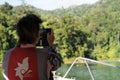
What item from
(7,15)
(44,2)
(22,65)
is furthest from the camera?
(44,2)

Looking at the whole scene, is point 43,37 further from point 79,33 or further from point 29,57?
point 79,33

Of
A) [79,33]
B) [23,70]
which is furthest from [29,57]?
[79,33]

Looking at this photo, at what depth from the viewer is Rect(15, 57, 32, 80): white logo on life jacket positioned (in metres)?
0.87

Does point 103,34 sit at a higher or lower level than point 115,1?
lower

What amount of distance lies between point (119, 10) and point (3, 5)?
967cm

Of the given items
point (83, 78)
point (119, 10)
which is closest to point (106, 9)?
point (119, 10)

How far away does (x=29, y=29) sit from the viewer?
0.88 m

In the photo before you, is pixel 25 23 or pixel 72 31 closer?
pixel 25 23

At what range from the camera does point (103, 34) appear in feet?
69.2

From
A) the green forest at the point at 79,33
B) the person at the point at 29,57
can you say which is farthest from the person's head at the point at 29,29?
the green forest at the point at 79,33

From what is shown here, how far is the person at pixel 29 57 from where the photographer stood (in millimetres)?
879

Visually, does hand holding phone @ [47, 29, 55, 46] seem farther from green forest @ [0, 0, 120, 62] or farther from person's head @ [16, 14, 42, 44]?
green forest @ [0, 0, 120, 62]

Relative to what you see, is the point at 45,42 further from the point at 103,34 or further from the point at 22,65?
the point at 103,34

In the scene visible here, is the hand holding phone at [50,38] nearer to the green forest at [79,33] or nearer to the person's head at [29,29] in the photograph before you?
the person's head at [29,29]
